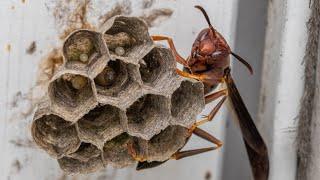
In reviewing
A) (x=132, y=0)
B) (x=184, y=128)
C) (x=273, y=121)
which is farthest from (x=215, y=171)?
(x=132, y=0)

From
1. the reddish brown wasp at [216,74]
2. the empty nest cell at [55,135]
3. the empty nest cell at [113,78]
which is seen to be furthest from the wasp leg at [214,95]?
the empty nest cell at [55,135]

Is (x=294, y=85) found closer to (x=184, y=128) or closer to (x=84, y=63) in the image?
(x=184, y=128)

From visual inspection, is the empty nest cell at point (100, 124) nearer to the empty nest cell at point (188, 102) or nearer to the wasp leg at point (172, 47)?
the empty nest cell at point (188, 102)

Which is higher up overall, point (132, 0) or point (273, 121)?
point (132, 0)

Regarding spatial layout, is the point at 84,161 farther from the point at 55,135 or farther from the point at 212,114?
the point at 212,114

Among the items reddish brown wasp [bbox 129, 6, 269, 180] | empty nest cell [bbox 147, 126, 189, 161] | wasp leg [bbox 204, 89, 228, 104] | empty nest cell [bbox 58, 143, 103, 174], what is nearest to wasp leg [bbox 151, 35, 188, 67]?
reddish brown wasp [bbox 129, 6, 269, 180]

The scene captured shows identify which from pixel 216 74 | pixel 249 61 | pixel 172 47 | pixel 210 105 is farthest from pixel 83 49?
pixel 249 61

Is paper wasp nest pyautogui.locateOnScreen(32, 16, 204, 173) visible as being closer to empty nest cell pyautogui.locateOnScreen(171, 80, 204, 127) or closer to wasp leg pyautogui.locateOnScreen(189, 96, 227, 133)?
empty nest cell pyautogui.locateOnScreen(171, 80, 204, 127)
